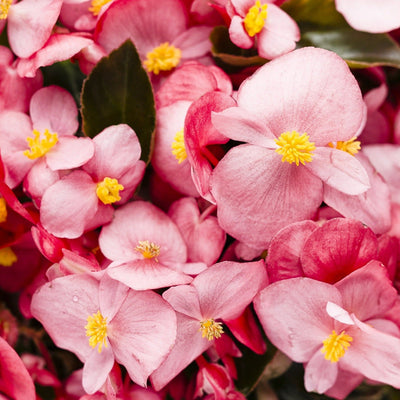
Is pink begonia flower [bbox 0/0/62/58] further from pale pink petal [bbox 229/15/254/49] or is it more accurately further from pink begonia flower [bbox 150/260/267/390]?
pink begonia flower [bbox 150/260/267/390]

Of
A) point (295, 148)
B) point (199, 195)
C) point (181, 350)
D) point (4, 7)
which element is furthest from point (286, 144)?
point (4, 7)

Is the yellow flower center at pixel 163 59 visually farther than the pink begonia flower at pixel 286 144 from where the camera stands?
Yes

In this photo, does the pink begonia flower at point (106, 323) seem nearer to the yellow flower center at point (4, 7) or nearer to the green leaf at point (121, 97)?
the green leaf at point (121, 97)

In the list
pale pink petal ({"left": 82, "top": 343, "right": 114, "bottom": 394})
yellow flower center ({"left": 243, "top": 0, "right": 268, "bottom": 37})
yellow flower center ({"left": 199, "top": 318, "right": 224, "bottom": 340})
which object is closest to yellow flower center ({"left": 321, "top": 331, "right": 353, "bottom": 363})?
yellow flower center ({"left": 199, "top": 318, "right": 224, "bottom": 340})

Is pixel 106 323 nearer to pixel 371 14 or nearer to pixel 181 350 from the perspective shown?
pixel 181 350

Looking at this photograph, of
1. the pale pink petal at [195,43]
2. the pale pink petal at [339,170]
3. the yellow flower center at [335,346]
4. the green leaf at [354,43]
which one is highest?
the pale pink petal at [195,43]

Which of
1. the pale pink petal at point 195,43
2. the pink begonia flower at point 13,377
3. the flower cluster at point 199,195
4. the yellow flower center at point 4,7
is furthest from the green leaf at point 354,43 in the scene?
the pink begonia flower at point 13,377
